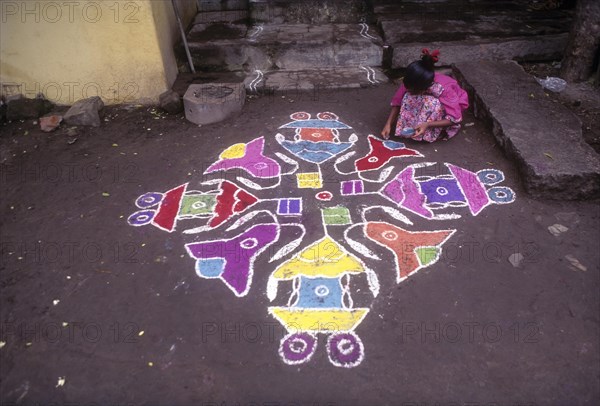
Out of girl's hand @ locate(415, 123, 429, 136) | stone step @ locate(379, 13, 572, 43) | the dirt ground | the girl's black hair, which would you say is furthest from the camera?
stone step @ locate(379, 13, 572, 43)

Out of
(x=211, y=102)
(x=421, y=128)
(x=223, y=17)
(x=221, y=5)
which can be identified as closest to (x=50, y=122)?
(x=211, y=102)

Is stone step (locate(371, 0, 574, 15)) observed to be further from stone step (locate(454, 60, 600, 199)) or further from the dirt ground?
the dirt ground

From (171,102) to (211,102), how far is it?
1.69 feet

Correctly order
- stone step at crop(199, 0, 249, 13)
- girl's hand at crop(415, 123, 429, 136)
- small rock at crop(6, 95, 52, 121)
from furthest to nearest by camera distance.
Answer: stone step at crop(199, 0, 249, 13) < small rock at crop(6, 95, 52, 121) < girl's hand at crop(415, 123, 429, 136)

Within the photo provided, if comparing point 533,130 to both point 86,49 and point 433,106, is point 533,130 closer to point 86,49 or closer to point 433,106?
point 433,106

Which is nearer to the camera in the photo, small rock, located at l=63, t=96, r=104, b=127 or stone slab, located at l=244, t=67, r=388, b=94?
small rock, located at l=63, t=96, r=104, b=127

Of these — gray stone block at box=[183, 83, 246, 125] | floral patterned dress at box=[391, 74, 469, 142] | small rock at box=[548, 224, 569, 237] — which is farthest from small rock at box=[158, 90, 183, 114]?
small rock at box=[548, 224, 569, 237]

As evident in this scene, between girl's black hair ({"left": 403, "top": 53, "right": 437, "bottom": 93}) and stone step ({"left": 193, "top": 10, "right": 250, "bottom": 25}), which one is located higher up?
girl's black hair ({"left": 403, "top": 53, "right": 437, "bottom": 93})

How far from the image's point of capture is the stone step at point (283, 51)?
214 inches

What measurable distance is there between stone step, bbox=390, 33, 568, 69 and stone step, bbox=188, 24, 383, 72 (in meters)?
0.35

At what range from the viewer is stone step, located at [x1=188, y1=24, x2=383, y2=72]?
5.43 m

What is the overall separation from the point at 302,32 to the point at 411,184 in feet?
10.8

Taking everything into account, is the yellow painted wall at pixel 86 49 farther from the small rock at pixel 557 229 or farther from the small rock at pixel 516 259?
the small rock at pixel 557 229

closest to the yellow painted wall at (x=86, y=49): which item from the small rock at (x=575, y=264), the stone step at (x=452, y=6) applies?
the stone step at (x=452, y=6)
